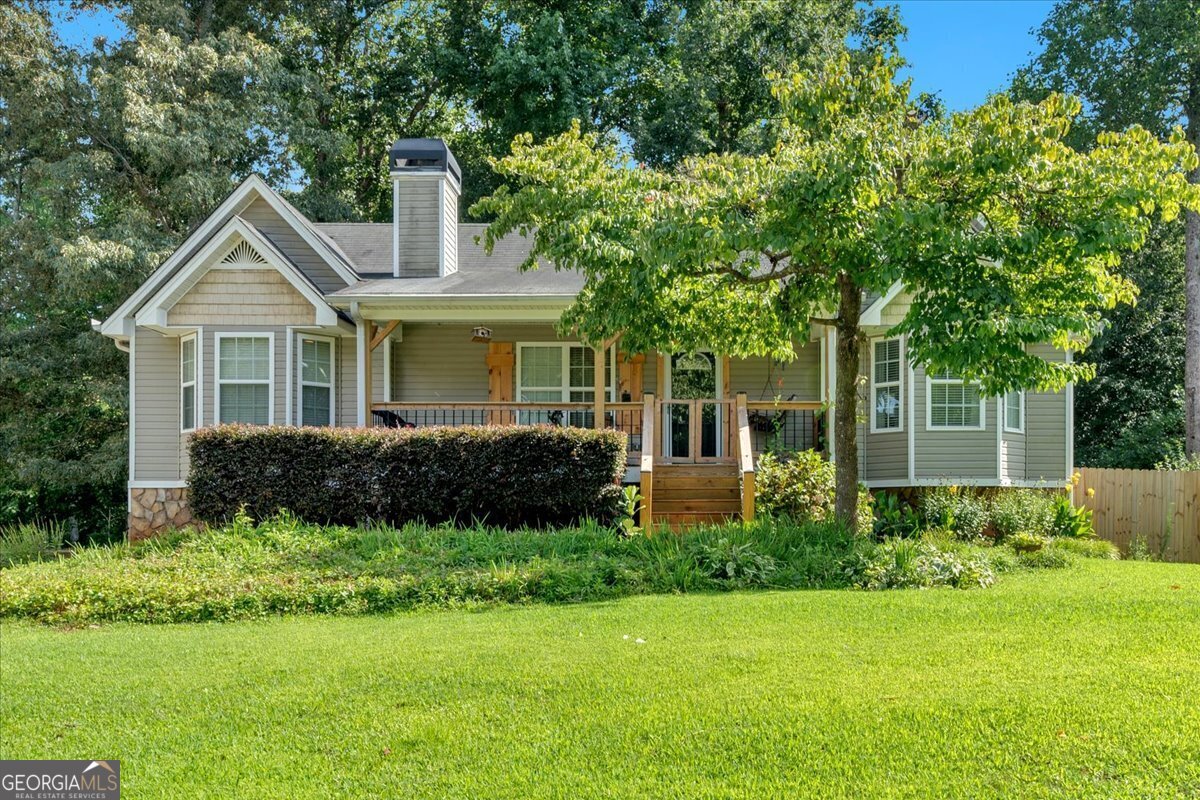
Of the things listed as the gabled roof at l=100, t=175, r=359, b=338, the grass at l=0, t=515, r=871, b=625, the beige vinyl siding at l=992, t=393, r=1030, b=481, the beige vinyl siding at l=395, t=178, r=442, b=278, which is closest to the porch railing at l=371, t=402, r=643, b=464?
the gabled roof at l=100, t=175, r=359, b=338

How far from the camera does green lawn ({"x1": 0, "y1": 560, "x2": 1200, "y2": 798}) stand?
4.58 meters

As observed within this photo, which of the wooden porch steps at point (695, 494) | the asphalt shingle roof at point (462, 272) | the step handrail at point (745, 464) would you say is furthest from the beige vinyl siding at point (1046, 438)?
the asphalt shingle roof at point (462, 272)

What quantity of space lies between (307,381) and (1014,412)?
10335mm

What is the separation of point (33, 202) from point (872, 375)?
1880 centimetres

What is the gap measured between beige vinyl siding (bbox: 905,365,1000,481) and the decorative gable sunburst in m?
9.53

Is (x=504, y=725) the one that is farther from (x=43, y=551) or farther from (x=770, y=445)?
(x=43, y=551)

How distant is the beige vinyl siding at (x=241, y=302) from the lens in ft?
46.1

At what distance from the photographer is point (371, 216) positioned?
90.5 ft

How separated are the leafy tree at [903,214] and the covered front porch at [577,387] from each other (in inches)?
138

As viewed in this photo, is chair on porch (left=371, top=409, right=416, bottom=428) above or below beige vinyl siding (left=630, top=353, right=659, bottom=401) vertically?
below

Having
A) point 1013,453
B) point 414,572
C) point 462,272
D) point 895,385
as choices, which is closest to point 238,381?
point 462,272

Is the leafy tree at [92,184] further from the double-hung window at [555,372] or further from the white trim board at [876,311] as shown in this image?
the white trim board at [876,311]

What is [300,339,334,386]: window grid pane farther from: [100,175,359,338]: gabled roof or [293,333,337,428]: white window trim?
[100,175,359,338]: gabled roof

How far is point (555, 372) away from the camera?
53.7 ft
